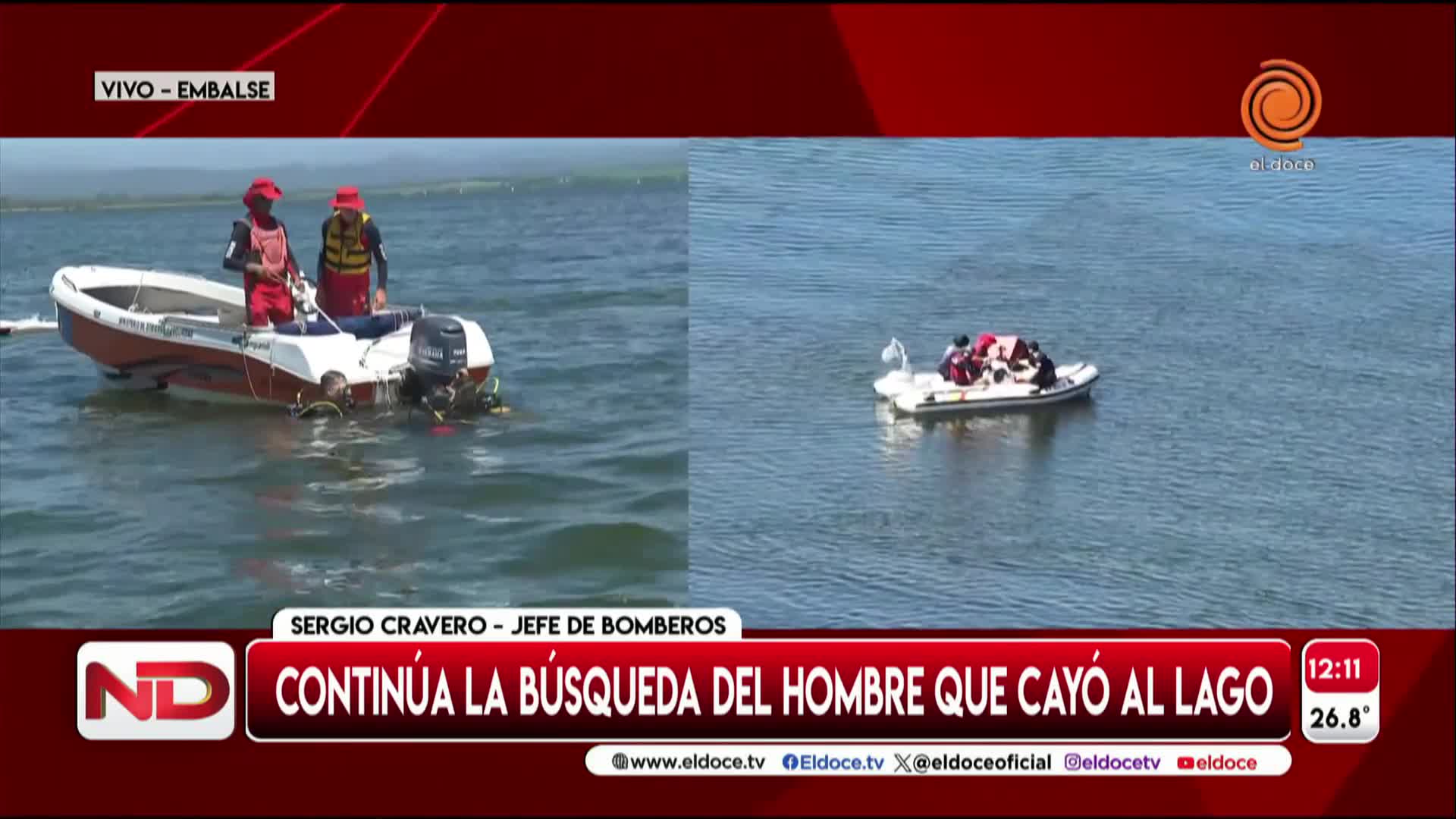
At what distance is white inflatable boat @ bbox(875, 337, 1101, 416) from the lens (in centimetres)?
1230

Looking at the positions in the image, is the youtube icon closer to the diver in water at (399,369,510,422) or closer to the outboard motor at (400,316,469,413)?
the diver in water at (399,369,510,422)

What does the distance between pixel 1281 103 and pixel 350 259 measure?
5.55 meters

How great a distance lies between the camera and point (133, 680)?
38.8ft

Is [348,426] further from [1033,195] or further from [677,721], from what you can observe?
[1033,195]

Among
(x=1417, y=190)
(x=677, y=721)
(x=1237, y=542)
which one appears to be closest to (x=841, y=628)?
(x=677, y=721)

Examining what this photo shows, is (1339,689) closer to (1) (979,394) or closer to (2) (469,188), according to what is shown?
(1) (979,394)

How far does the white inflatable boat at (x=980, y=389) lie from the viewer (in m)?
12.3

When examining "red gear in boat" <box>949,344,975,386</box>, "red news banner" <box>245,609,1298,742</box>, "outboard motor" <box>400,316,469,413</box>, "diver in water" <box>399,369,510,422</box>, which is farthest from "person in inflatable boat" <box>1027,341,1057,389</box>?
"outboard motor" <box>400,316,469,413</box>

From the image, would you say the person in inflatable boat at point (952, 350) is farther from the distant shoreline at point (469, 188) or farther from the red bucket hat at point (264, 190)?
the red bucket hat at point (264, 190)

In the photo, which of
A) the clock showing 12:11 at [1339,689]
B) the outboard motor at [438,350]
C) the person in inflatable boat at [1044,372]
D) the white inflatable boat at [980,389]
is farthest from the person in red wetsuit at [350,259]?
the clock showing 12:11 at [1339,689]

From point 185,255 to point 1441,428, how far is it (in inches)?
301

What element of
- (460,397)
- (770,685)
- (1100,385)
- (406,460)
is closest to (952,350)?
(1100,385)

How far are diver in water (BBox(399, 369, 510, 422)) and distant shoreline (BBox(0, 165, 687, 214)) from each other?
4.24ft

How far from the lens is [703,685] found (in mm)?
11609
